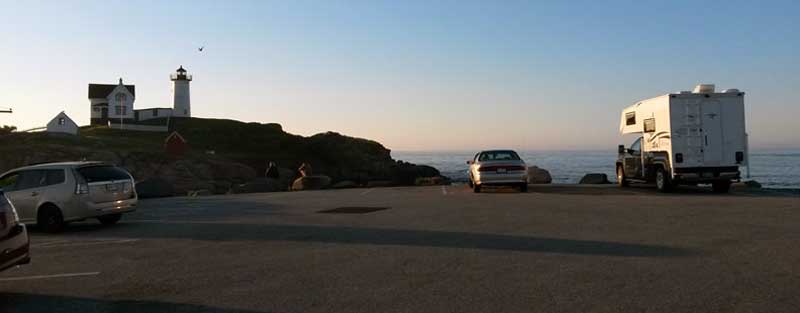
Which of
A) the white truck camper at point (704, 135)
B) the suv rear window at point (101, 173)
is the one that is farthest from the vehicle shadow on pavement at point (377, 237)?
the white truck camper at point (704, 135)

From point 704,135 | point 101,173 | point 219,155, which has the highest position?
point 219,155

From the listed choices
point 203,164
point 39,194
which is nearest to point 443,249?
point 39,194

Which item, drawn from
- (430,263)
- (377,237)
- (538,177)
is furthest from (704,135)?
(430,263)

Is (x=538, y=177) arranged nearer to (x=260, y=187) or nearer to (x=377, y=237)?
(x=260, y=187)

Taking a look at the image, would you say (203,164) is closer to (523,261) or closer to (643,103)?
(643,103)

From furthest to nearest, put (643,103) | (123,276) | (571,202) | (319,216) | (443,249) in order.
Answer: (643,103) < (571,202) < (319,216) < (443,249) < (123,276)

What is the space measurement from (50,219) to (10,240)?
25.2ft

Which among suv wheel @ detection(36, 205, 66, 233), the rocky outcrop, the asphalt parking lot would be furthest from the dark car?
the rocky outcrop

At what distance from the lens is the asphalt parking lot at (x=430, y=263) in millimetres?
7074

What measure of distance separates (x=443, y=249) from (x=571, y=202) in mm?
9587

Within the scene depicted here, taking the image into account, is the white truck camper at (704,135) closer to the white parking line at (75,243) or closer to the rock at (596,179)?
the rock at (596,179)

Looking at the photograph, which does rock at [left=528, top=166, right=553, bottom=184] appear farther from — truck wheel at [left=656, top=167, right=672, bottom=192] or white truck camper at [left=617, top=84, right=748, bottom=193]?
white truck camper at [left=617, top=84, right=748, bottom=193]

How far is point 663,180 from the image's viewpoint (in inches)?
900

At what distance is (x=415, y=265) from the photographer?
9.09m
